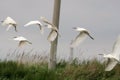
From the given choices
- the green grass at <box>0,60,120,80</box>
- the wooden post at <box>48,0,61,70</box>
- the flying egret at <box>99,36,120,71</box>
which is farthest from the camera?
the wooden post at <box>48,0,61,70</box>

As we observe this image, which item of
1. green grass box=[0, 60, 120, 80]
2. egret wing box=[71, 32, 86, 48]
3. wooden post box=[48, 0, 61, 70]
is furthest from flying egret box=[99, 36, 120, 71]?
wooden post box=[48, 0, 61, 70]

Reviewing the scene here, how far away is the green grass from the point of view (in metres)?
7.20

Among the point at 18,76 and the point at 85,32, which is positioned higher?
the point at 85,32

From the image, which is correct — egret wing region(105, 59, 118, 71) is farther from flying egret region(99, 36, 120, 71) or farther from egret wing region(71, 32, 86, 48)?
egret wing region(71, 32, 86, 48)

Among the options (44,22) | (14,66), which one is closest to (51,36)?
(44,22)

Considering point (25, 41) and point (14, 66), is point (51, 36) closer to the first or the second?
point (25, 41)

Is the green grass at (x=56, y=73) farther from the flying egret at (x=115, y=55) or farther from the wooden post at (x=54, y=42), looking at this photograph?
the flying egret at (x=115, y=55)

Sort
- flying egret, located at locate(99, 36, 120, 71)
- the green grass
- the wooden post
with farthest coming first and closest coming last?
the wooden post
the green grass
flying egret, located at locate(99, 36, 120, 71)

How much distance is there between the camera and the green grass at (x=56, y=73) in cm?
720

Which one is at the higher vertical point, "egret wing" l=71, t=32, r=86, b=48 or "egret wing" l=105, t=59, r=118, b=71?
"egret wing" l=71, t=32, r=86, b=48

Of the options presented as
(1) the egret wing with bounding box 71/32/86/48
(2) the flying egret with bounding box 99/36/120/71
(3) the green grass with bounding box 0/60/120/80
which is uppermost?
(1) the egret wing with bounding box 71/32/86/48

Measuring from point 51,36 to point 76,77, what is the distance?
16.3ft

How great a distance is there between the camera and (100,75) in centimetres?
822

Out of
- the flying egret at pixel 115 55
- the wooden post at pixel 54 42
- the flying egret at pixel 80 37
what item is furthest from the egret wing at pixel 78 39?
the wooden post at pixel 54 42
